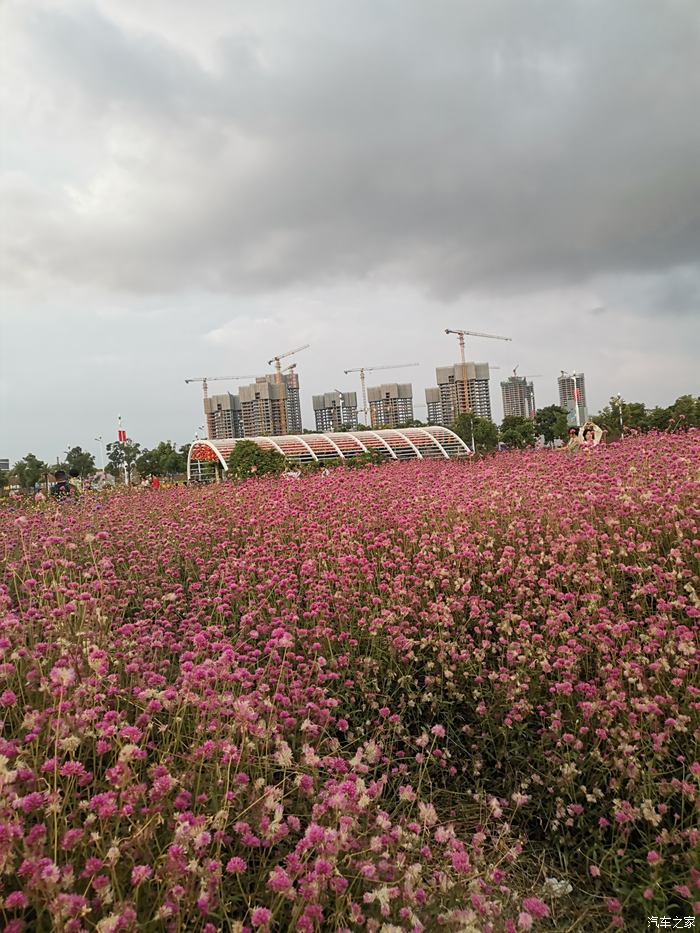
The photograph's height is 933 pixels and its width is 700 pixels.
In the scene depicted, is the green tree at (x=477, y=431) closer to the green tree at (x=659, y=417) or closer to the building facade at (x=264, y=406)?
the green tree at (x=659, y=417)

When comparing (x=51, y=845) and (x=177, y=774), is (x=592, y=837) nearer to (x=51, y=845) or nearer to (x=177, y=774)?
(x=177, y=774)

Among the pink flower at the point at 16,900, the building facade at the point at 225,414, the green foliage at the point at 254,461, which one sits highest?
the building facade at the point at 225,414

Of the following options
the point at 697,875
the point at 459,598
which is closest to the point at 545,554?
the point at 459,598

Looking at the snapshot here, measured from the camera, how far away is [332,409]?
136m

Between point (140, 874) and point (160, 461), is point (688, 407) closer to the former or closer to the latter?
point (140, 874)

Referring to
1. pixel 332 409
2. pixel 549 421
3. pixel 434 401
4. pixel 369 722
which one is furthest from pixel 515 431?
pixel 332 409

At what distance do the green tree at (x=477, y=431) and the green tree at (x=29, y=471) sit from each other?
28.6 m

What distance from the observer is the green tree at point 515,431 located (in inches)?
1699

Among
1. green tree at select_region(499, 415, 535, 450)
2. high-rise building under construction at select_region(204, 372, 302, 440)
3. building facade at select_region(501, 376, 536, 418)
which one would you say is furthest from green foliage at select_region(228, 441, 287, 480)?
building facade at select_region(501, 376, 536, 418)

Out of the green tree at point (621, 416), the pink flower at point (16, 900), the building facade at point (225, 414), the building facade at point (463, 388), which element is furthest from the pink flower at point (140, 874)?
the building facade at point (225, 414)

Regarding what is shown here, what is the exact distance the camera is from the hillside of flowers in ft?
6.18

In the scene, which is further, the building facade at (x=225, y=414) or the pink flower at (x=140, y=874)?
the building facade at (x=225, y=414)

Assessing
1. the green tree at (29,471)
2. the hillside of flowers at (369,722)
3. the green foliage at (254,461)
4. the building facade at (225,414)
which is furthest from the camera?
the building facade at (225,414)

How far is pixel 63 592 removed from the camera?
3.38 m
